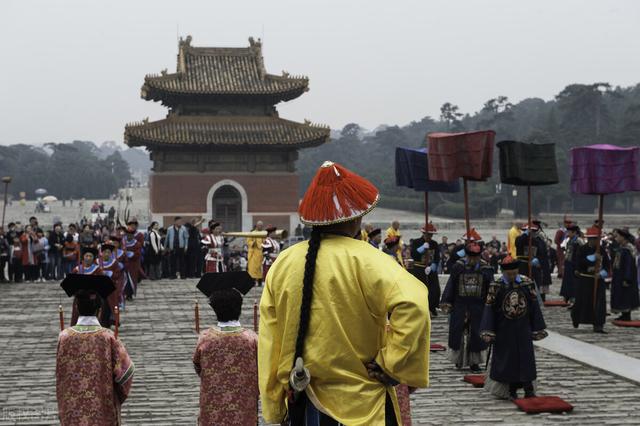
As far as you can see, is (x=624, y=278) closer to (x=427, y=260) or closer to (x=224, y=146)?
(x=427, y=260)

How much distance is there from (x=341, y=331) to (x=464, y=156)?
666 cm

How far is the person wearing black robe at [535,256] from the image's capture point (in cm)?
1515

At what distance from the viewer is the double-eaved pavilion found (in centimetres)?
3503

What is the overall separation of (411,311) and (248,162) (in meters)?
32.3

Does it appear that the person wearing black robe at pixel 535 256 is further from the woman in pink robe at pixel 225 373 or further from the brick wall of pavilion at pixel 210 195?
the brick wall of pavilion at pixel 210 195

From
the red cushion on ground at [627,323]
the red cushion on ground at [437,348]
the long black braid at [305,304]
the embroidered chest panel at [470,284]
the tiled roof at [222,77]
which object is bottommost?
the red cushion on ground at [627,323]

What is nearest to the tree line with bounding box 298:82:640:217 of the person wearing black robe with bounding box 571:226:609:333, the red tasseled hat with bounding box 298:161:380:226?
the person wearing black robe with bounding box 571:226:609:333

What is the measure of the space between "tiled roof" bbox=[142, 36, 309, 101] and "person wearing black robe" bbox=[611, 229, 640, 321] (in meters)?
23.2

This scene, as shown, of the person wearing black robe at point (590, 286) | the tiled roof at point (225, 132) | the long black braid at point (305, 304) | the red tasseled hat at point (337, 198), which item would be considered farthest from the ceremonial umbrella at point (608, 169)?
the tiled roof at point (225, 132)

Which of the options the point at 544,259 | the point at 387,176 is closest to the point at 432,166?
the point at 544,259

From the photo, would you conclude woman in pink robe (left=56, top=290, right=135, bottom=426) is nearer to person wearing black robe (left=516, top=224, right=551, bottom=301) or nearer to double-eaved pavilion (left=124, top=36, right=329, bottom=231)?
person wearing black robe (left=516, top=224, right=551, bottom=301)

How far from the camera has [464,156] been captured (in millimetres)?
10047

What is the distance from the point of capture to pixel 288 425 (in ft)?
12.8

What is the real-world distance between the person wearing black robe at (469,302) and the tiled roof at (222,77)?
26.5m
